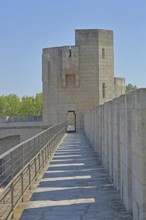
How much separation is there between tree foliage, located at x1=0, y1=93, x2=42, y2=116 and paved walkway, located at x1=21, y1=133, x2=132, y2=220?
59.1 metres

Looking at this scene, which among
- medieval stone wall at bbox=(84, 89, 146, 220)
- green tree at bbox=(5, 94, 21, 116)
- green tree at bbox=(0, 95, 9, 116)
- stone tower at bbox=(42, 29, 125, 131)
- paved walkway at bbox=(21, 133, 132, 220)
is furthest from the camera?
green tree at bbox=(0, 95, 9, 116)

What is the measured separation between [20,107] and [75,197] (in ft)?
210

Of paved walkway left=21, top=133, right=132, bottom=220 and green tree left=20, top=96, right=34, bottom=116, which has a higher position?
green tree left=20, top=96, right=34, bottom=116

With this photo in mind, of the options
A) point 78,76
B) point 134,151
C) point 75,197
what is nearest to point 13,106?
point 78,76

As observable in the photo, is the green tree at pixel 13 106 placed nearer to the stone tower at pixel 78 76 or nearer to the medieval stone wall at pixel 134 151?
the stone tower at pixel 78 76

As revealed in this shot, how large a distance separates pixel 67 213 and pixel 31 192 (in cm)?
Result: 152

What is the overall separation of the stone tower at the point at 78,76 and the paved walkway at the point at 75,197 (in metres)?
22.0

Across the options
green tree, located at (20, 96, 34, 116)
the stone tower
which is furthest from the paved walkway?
green tree, located at (20, 96, 34, 116)

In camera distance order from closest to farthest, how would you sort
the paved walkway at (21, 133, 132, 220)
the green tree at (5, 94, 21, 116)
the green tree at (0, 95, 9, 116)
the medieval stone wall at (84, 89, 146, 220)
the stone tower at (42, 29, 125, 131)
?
the medieval stone wall at (84, 89, 146, 220) → the paved walkway at (21, 133, 132, 220) → the stone tower at (42, 29, 125, 131) → the green tree at (5, 94, 21, 116) → the green tree at (0, 95, 9, 116)

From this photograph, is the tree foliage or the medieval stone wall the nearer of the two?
the medieval stone wall

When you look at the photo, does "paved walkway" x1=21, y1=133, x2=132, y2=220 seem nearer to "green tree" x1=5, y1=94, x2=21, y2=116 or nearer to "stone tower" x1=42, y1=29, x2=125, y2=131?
"stone tower" x1=42, y1=29, x2=125, y2=131

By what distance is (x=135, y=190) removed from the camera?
4699mm

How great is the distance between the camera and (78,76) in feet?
103

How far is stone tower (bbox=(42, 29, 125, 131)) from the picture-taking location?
31406 millimetres
